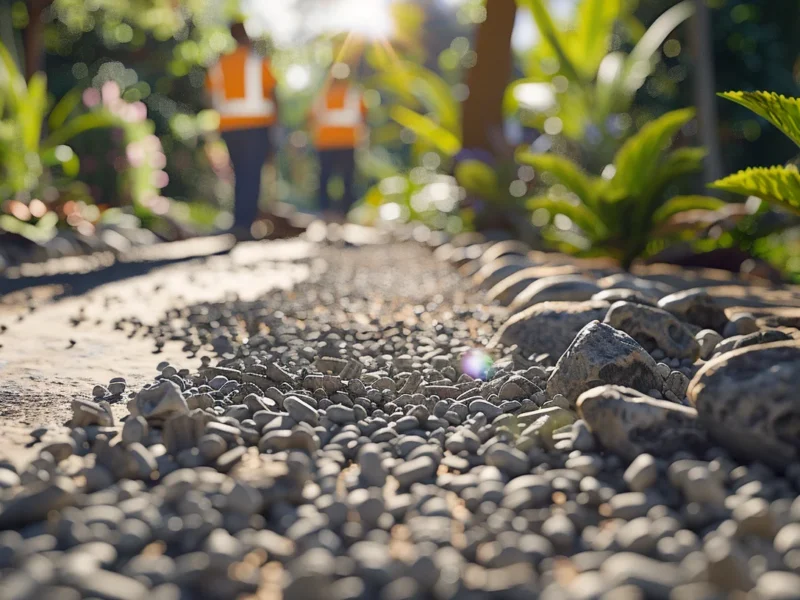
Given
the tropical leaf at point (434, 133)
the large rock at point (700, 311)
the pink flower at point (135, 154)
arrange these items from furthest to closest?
the pink flower at point (135, 154), the tropical leaf at point (434, 133), the large rock at point (700, 311)

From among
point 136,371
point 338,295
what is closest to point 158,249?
point 338,295

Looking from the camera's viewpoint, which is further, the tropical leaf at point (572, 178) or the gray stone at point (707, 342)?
the tropical leaf at point (572, 178)

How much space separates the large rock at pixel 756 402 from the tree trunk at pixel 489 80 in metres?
6.21

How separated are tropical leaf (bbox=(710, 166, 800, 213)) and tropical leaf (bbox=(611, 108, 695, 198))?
2223 millimetres

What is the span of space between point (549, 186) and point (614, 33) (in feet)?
8.27

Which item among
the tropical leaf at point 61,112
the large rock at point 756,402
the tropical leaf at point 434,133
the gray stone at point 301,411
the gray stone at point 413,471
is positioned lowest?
the gray stone at point 413,471

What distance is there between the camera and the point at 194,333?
321 cm

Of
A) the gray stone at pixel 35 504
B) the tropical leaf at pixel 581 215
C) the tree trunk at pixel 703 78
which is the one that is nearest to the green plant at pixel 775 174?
the gray stone at pixel 35 504

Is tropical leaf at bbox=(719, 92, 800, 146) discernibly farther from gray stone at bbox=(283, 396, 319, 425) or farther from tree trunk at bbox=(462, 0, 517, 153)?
tree trunk at bbox=(462, 0, 517, 153)

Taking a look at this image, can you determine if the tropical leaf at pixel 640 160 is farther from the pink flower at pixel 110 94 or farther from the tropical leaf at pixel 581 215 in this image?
the pink flower at pixel 110 94

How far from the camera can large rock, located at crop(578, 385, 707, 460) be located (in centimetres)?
165

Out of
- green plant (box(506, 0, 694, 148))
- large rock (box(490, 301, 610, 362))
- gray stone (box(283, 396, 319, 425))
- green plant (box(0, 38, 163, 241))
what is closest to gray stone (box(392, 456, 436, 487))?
gray stone (box(283, 396, 319, 425))

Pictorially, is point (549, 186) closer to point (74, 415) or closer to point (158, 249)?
point (158, 249)

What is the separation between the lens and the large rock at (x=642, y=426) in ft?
5.41
